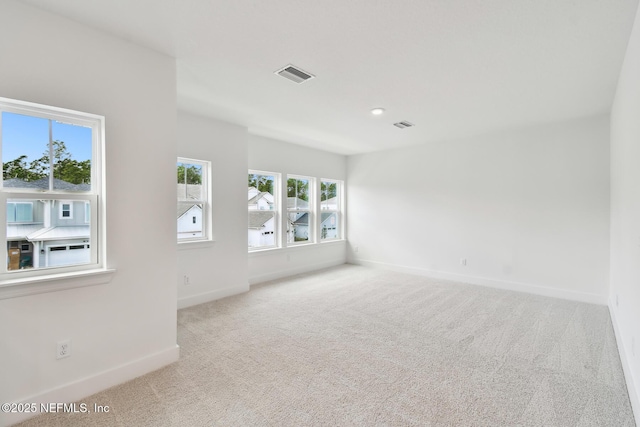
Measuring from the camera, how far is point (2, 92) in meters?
1.75

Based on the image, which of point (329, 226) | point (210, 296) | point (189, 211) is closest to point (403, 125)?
point (329, 226)

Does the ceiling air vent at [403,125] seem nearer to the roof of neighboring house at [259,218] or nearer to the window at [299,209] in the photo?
the window at [299,209]

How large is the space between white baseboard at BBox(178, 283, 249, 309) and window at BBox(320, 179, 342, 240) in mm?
2442

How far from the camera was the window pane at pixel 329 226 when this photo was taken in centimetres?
657

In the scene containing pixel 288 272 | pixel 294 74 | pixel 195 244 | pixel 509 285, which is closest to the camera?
pixel 294 74

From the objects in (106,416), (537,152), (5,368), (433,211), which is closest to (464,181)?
(433,211)

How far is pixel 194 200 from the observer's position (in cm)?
410

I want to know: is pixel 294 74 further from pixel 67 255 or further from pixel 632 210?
pixel 632 210

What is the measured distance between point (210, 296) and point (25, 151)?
2731mm

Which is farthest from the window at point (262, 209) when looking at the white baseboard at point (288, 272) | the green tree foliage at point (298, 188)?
the white baseboard at point (288, 272)

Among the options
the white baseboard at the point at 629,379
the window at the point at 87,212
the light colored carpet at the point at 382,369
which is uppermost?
the window at the point at 87,212

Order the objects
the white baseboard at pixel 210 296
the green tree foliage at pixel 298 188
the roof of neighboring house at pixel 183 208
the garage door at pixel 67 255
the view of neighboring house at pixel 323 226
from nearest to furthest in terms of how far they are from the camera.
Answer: the garage door at pixel 67 255, the white baseboard at pixel 210 296, the roof of neighboring house at pixel 183 208, the green tree foliage at pixel 298 188, the view of neighboring house at pixel 323 226

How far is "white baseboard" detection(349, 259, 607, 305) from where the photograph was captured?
13.5ft

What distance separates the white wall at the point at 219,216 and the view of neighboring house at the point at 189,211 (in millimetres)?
203
